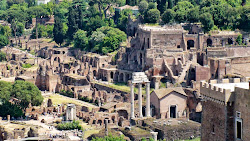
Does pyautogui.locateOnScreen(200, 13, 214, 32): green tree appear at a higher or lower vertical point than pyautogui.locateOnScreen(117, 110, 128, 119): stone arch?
higher

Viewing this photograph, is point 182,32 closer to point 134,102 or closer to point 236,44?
point 236,44

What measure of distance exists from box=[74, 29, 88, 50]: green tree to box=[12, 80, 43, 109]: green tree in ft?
89.8

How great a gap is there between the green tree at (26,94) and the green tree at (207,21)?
2485 centimetres

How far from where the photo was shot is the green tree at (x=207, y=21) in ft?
282

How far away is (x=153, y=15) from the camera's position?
9281 cm

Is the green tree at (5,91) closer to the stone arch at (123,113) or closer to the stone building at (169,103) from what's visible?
the stone arch at (123,113)

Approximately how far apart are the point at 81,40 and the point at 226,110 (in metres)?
74.2

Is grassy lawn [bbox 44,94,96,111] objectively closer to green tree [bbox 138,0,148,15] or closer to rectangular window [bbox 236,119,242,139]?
green tree [bbox 138,0,148,15]

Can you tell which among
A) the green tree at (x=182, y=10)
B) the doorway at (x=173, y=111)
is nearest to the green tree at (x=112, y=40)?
the green tree at (x=182, y=10)

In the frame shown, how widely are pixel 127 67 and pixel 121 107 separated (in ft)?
52.0

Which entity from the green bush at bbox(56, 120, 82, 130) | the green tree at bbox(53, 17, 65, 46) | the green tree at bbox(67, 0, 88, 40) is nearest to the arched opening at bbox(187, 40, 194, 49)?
the green bush at bbox(56, 120, 82, 130)

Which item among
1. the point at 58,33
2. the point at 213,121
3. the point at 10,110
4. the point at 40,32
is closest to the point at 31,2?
the point at 40,32

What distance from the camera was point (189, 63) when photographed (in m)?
77.0

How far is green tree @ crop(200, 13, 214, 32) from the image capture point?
85.9 metres
